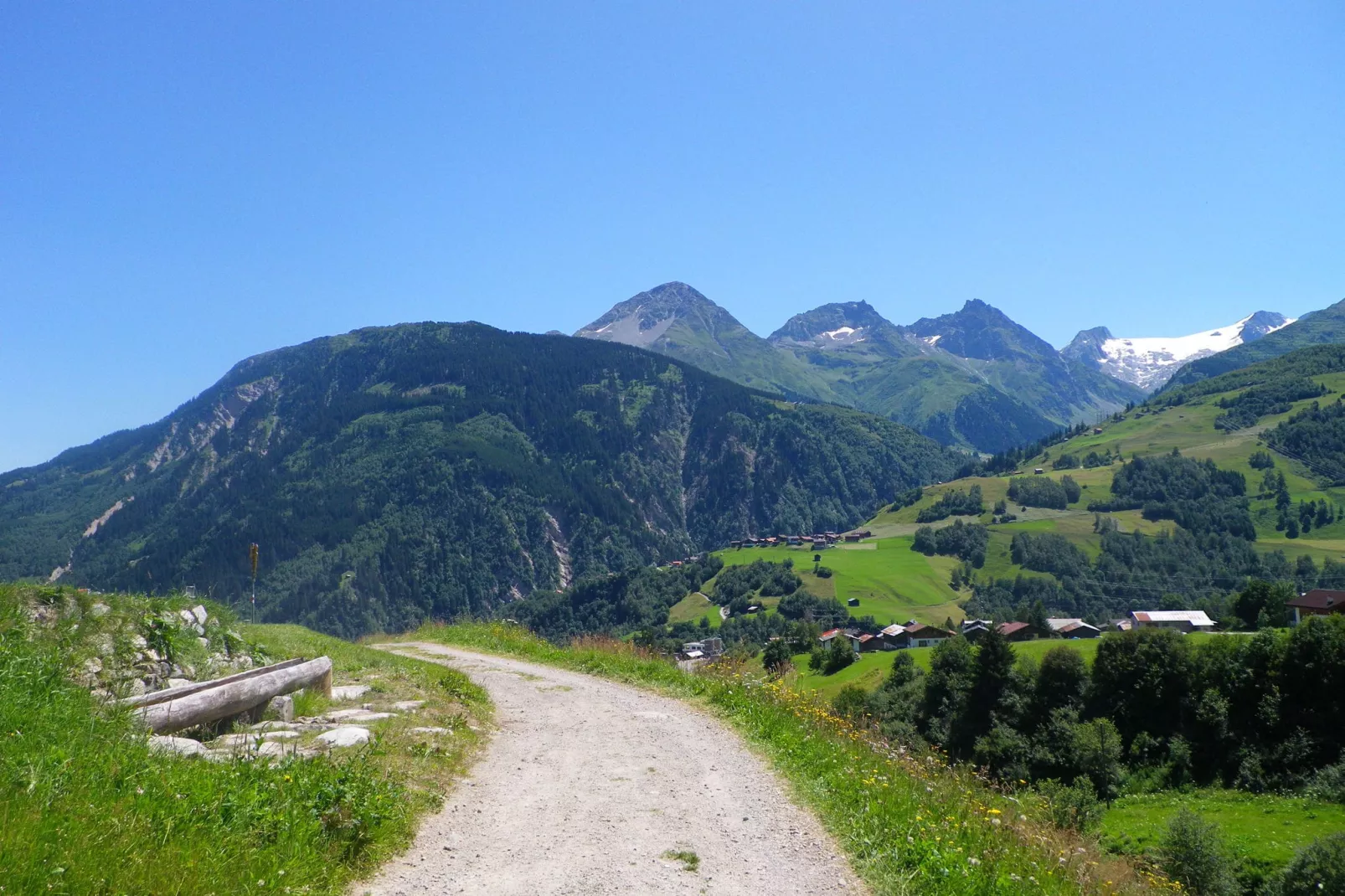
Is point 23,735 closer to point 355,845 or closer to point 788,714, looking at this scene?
point 355,845

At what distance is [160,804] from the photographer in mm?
5980

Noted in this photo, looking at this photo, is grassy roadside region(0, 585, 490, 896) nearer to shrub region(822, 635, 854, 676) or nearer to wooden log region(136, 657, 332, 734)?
wooden log region(136, 657, 332, 734)

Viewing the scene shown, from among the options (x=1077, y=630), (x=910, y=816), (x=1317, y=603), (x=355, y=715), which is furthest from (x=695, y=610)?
(x=910, y=816)

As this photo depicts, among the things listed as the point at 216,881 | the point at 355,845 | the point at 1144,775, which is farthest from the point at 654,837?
the point at 1144,775

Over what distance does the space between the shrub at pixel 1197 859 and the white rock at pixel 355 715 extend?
108 feet

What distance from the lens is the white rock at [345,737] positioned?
31.9 feet

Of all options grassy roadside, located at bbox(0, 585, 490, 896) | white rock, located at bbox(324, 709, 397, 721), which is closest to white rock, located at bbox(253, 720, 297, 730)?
white rock, located at bbox(324, 709, 397, 721)

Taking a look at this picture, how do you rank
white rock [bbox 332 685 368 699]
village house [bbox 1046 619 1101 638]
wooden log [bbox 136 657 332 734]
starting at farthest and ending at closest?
village house [bbox 1046 619 1101 638]
white rock [bbox 332 685 368 699]
wooden log [bbox 136 657 332 734]

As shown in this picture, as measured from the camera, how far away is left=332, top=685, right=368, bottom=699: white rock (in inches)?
542

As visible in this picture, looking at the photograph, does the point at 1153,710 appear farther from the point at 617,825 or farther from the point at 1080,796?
the point at 617,825

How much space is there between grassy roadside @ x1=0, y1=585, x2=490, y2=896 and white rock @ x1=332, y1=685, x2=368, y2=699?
13.3 ft

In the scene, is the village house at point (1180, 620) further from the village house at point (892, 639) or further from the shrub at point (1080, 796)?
the shrub at point (1080, 796)

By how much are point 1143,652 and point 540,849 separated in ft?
228

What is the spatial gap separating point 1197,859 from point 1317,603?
7647cm
